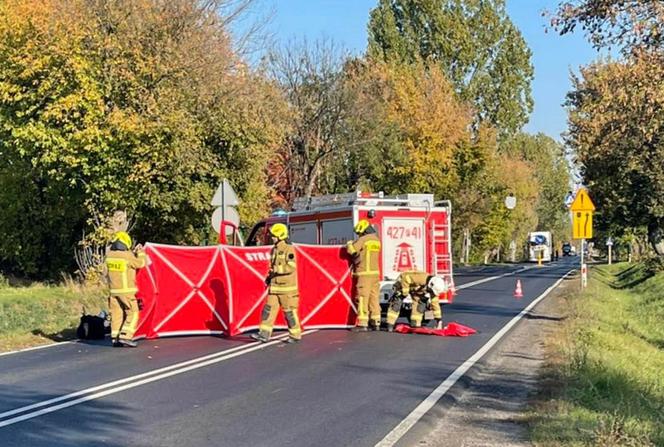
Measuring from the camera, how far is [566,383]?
9469mm

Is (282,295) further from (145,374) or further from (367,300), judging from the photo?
(145,374)

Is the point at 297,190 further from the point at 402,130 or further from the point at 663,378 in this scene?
the point at 663,378

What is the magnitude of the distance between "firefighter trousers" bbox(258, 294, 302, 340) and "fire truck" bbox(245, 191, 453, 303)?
3918 mm

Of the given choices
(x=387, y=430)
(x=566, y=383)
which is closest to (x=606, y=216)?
(x=566, y=383)

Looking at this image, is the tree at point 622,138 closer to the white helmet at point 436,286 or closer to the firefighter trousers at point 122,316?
the white helmet at point 436,286

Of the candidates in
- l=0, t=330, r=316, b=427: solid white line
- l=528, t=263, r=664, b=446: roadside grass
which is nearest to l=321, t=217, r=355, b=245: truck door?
l=0, t=330, r=316, b=427: solid white line

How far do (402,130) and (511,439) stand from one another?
38.2 metres

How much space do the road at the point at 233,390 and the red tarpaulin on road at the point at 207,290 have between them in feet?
1.49

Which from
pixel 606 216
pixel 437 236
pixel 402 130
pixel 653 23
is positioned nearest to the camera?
pixel 653 23

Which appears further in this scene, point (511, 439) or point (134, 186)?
point (134, 186)

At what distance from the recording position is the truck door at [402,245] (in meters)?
17.5

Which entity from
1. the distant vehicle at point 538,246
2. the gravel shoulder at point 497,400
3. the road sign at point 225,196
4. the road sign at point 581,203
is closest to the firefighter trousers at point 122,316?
the gravel shoulder at point 497,400

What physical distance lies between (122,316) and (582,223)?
39.6 ft

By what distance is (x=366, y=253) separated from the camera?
49.7ft
